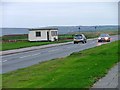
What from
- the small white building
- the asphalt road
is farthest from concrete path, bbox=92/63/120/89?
the small white building

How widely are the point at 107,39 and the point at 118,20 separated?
48667 mm

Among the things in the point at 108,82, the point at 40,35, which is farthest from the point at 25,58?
the point at 40,35

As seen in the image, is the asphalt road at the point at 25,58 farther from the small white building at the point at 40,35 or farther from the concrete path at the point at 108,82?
the small white building at the point at 40,35

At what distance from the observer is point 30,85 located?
1259cm

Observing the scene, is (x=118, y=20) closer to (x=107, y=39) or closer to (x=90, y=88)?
(x=90, y=88)

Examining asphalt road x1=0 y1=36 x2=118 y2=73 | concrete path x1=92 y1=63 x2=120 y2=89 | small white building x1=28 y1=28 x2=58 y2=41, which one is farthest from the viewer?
small white building x1=28 y1=28 x2=58 y2=41

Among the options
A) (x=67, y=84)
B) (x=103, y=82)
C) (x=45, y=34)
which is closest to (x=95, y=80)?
(x=103, y=82)

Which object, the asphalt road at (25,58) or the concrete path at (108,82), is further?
the asphalt road at (25,58)

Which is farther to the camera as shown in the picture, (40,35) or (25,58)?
(40,35)

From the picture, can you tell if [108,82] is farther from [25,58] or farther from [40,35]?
[40,35]

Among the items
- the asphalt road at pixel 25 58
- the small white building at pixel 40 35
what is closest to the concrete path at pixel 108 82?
the asphalt road at pixel 25 58

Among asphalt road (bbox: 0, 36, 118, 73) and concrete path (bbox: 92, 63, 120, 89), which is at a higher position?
concrete path (bbox: 92, 63, 120, 89)

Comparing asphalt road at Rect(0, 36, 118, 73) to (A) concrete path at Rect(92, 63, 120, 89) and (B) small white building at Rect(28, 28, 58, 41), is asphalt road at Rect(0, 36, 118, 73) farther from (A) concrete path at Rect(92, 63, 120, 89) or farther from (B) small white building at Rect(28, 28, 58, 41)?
(B) small white building at Rect(28, 28, 58, 41)

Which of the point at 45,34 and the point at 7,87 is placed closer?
the point at 7,87
